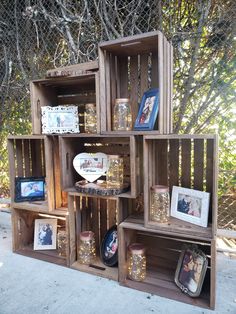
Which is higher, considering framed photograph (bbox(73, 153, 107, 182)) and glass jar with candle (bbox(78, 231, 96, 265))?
framed photograph (bbox(73, 153, 107, 182))

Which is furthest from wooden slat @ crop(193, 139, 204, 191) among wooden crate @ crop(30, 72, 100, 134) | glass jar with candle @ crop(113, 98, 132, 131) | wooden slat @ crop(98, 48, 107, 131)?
wooden crate @ crop(30, 72, 100, 134)

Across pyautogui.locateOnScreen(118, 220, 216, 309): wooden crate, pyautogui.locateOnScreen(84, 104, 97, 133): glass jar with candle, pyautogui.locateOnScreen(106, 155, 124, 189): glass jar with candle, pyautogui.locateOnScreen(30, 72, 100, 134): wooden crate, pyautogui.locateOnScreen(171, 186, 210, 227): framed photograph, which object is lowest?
pyautogui.locateOnScreen(118, 220, 216, 309): wooden crate

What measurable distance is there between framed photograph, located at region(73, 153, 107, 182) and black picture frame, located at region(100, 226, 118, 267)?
0.38 m

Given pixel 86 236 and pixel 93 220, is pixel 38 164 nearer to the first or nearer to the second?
pixel 93 220

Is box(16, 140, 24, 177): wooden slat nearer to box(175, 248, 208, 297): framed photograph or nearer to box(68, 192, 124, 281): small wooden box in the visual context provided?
box(68, 192, 124, 281): small wooden box

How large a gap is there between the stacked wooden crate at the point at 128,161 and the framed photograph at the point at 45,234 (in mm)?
71

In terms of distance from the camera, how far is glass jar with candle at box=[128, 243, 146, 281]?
140 centimetres

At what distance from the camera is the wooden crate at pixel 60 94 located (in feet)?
5.23

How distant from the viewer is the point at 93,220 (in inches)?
70.6

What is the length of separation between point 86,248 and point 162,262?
491mm

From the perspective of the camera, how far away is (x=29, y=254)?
1746 mm

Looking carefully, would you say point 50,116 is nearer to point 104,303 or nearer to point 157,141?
point 157,141

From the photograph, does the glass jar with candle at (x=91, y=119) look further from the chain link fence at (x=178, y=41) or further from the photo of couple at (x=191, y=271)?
the photo of couple at (x=191, y=271)

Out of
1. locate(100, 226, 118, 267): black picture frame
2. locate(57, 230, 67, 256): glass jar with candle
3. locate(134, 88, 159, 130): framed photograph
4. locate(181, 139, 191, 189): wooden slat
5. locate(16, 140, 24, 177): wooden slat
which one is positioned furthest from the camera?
locate(16, 140, 24, 177): wooden slat
